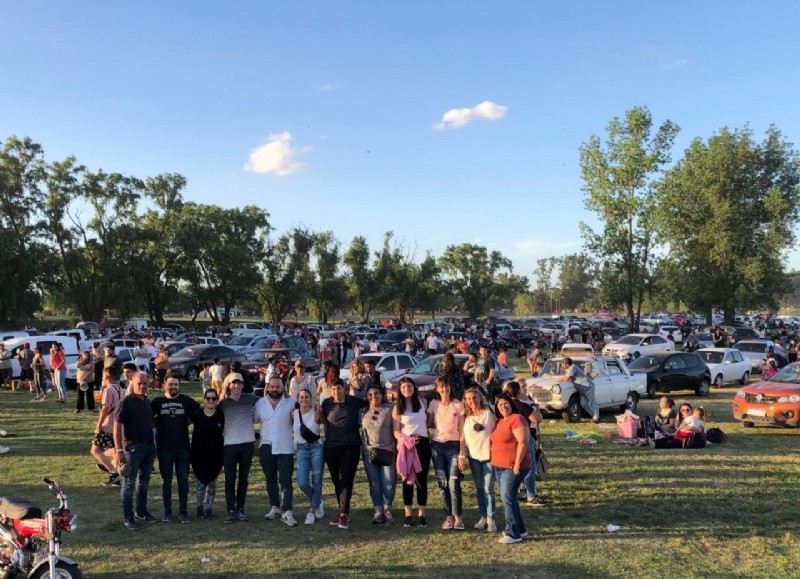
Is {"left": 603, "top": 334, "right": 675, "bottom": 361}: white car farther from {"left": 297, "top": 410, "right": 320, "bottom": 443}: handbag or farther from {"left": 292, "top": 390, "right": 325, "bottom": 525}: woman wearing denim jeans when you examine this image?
{"left": 297, "top": 410, "right": 320, "bottom": 443}: handbag

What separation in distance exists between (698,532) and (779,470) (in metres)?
3.96

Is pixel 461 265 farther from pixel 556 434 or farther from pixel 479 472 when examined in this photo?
pixel 479 472

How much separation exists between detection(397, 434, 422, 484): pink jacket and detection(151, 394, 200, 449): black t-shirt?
8.19ft

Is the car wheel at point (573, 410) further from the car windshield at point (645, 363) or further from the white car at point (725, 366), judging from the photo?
the white car at point (725, 366)

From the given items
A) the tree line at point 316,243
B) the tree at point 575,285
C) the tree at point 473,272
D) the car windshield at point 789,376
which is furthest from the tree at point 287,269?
the tree at point 575,285

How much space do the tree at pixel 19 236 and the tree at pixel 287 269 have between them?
72.7 feet

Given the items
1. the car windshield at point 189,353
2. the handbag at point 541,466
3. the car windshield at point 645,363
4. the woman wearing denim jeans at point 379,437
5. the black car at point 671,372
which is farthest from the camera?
the car windshield at point 189,353

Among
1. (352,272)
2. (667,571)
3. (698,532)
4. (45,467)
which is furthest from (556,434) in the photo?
(352,272)

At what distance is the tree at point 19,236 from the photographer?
45781mm

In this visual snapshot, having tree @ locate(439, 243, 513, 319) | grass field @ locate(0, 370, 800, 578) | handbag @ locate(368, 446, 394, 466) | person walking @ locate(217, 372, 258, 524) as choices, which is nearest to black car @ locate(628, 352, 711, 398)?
grass field @ locate(0, 370, 800, 578)

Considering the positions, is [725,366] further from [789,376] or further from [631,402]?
A: [789,376]

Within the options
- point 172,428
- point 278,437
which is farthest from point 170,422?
point 278,437

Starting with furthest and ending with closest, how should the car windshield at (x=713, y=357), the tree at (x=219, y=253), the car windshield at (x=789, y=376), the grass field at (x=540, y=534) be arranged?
the tree at (x=219, y=253) < the car windshield at (x=713, y=357) < the car windshield at (x=789, y=376) < the grass field at (x=540, y=534)

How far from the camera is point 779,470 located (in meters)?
10.3
